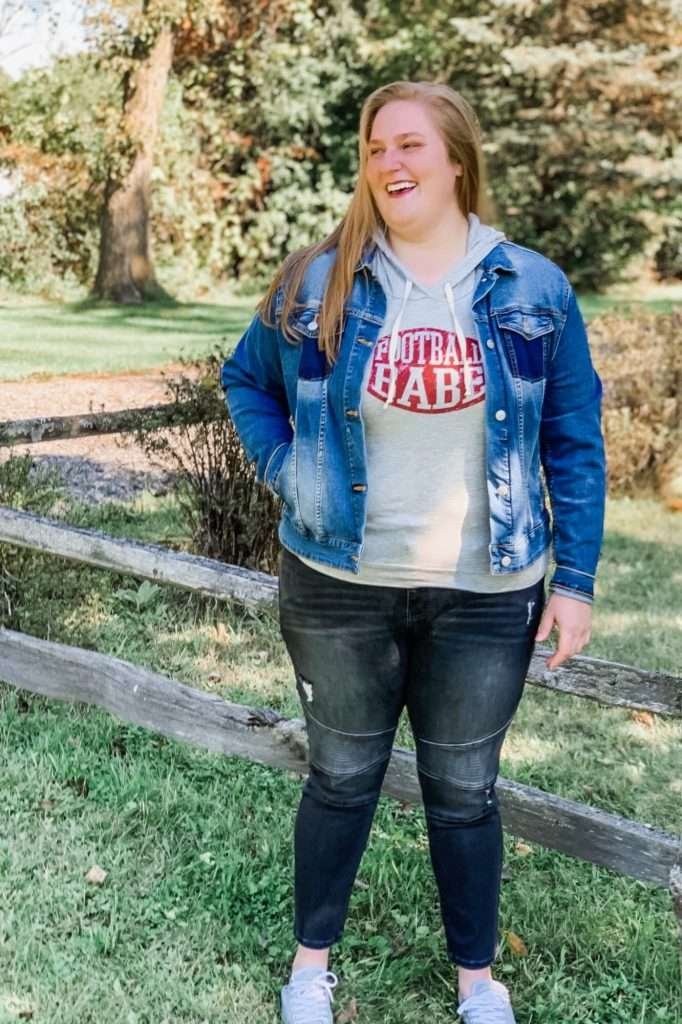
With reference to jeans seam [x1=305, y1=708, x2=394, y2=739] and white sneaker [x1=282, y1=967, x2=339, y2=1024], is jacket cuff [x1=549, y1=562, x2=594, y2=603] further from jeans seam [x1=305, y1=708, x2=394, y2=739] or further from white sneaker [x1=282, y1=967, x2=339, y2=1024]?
white sneaker [x1=282, y1=967, x2=339, y2=1024]

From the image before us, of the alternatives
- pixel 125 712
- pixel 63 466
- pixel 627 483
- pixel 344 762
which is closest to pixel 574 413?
pixel 344 762

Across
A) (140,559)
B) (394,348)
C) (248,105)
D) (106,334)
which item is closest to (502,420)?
(394,348)

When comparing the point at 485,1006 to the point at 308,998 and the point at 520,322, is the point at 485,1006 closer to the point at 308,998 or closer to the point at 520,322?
the point at 308,998

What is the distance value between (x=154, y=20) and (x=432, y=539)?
4.20 metres

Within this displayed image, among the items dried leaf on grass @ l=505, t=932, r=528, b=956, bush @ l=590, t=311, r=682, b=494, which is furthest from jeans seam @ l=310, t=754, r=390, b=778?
bush @ l=590, t=311, r=682, b=494

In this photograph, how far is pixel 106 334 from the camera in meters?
5.32

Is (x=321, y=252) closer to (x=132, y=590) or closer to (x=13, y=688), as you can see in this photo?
(x=13, y=688)

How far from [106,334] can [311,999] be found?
355cm

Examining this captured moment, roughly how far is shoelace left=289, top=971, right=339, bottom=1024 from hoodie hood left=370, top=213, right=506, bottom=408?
4.40 feet

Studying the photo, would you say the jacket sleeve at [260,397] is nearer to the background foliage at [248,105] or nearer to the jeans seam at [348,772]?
the jeans seam at [348,772]

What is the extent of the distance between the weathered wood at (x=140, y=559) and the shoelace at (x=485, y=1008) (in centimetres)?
116

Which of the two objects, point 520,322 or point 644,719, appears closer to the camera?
point 520,322

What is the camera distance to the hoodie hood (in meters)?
2.12

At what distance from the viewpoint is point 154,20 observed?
17.9 ft
